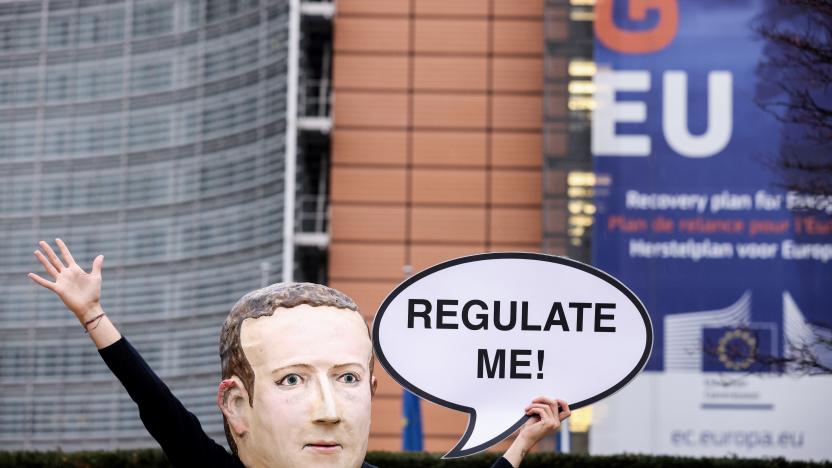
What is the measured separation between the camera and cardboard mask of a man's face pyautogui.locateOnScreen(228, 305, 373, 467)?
4223 millimetres

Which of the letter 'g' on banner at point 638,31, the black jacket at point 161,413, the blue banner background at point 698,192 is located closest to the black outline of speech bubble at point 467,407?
the black jacket at point 161,413

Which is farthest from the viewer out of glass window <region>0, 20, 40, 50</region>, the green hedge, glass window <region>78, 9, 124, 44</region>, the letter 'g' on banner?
glass window <region>0, 20, 40, 50</region>

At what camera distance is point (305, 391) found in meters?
4.25

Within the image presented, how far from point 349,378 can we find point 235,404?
1.12ft

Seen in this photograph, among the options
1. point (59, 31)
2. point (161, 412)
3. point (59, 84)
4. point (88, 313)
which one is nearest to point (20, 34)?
point (59, 31)

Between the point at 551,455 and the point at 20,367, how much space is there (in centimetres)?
4243

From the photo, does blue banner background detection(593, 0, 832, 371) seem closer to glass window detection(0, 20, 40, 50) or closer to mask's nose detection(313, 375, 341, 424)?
mask's nose detection(313, 375, 341, 424)

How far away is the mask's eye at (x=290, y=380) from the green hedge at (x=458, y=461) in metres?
9.52

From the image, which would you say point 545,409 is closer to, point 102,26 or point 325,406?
point 325,406

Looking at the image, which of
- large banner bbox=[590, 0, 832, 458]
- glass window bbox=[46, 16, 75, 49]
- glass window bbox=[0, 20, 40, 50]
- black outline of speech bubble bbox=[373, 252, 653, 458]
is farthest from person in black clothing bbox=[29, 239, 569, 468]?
glass window bbox=[0, 20, 40, 50]

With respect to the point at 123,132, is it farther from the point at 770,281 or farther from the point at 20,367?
the point at 770,281

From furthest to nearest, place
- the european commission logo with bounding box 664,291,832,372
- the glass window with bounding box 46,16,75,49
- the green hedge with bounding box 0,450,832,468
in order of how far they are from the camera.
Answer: the glass window with bounding box 46,16,75,49
the european commission logo with bounding box 664,291,832,372
the green hedge with bounding box 0,450,832,468

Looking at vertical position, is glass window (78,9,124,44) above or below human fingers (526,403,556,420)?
above

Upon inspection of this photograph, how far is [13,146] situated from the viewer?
54656 mm
